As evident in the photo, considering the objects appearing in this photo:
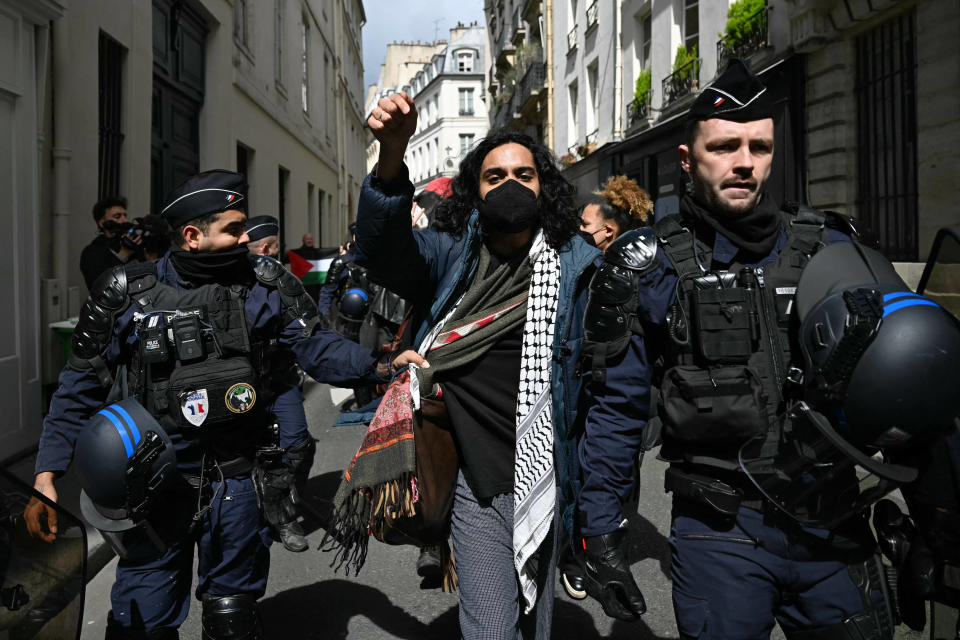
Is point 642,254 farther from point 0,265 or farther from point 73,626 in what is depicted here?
point 0,265

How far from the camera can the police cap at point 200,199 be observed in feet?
8.96

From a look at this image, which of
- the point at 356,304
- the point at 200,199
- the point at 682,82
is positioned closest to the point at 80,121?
the point at 356,304

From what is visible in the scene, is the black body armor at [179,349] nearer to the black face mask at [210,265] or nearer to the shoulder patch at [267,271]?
the black face mask at [210,265]

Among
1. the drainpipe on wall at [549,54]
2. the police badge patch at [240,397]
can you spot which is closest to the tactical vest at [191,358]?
the police badge patch at [240,397]

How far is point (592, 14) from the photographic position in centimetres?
1966

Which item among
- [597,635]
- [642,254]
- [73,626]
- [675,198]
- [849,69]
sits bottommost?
[597,635]

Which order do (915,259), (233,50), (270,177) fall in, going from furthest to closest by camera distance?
(270,177)
(233,50)
(915,259)

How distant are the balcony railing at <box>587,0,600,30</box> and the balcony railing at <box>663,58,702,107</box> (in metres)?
5.40

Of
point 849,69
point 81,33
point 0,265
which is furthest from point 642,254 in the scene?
point 849,69

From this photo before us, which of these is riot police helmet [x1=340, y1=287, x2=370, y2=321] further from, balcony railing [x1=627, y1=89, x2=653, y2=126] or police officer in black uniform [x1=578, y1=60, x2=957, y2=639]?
balcony railing [x1=627, y1=89, x2=653, y2=126]

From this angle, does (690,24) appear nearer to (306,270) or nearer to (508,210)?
(306,270)

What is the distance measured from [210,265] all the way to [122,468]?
749 mm

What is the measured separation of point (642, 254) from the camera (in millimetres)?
2098

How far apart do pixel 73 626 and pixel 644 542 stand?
3398 millimetres
